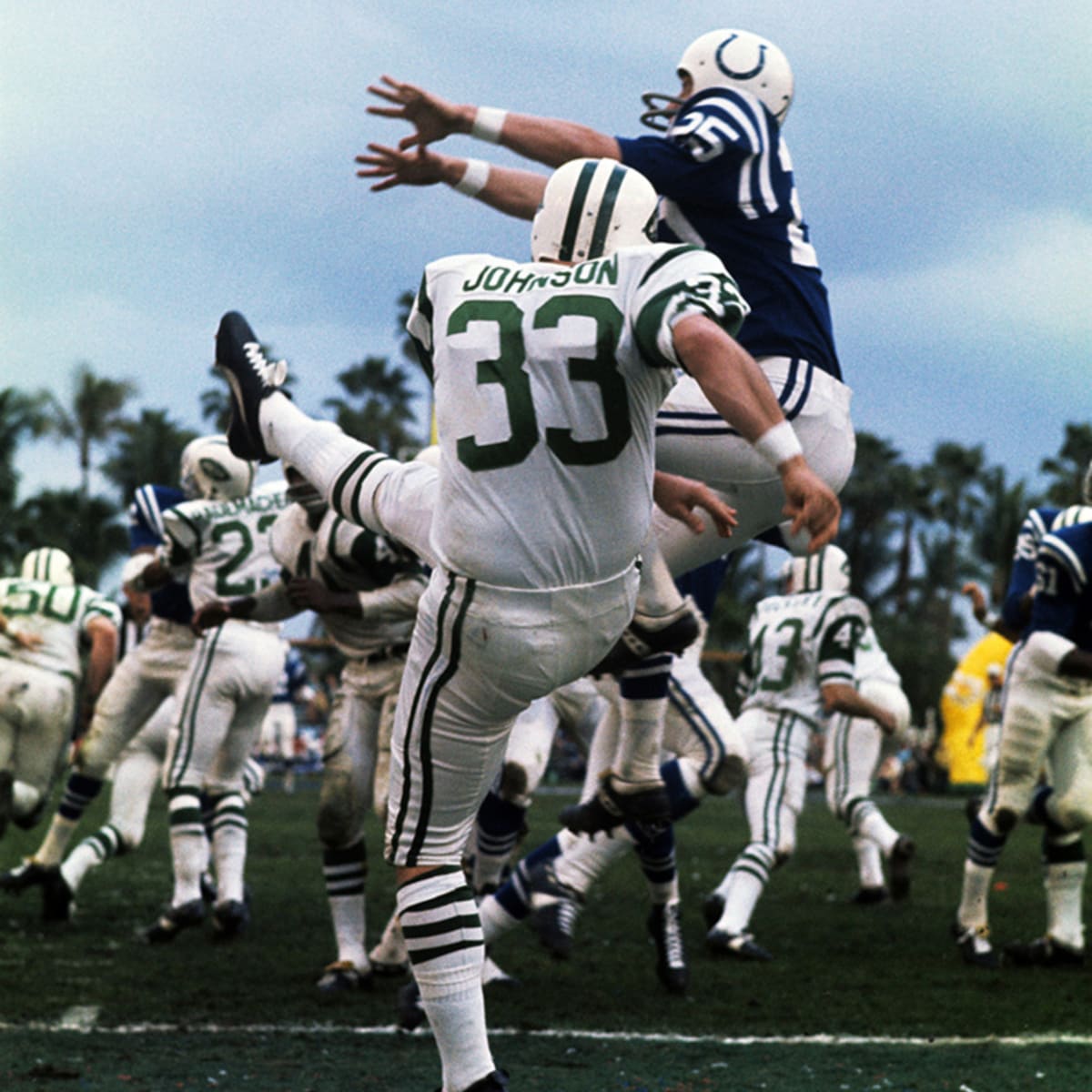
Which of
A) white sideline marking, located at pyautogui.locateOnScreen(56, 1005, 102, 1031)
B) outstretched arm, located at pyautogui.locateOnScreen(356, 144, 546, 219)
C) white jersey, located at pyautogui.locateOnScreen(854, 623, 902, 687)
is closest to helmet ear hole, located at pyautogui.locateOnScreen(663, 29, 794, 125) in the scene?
outstretched arm, located at pyautogui.locateOnScreen(356, 144, 546, 219)

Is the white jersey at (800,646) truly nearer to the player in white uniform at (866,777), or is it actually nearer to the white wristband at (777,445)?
the player in white uniform at (866,777)

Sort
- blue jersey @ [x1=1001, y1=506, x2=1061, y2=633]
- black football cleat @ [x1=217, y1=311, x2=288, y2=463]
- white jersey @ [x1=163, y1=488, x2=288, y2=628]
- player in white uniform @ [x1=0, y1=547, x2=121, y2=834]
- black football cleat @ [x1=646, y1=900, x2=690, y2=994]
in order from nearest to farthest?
black football cleat @ [x1=217, y1=311, x2=288, y2=463] < black football cleat @ [x1=646, y1=900, x2=690, y2=994] < white jersey @ [x1=163, y1=488, x2=288, y2=628] < blue jersey @ [x1=1001, y1=506, x2=1061, y2=633] < player in white uniform @ [x1=0, y1=547, x2=121, y2=834]

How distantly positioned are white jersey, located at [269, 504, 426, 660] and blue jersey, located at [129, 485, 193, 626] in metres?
2.11

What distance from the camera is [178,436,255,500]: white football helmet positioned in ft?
30.9

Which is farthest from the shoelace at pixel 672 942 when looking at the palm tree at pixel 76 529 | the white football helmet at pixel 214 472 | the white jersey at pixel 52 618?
the palm tree at pixel 76 529

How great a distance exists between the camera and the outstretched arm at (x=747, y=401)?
150 inches

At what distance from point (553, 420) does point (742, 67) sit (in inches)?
74.5

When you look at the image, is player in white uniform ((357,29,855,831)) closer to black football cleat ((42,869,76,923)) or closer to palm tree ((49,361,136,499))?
black football cleat ((42,869,76,923))

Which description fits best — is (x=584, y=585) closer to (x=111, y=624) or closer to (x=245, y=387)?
(x=245, y=387)

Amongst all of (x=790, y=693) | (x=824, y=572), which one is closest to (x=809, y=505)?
(x=790, y=693)

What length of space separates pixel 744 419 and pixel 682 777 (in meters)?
4.53

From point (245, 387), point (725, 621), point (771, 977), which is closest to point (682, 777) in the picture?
point (771, 977)

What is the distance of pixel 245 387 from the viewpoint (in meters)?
5.34

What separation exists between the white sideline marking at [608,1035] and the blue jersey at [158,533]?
3.62 m
